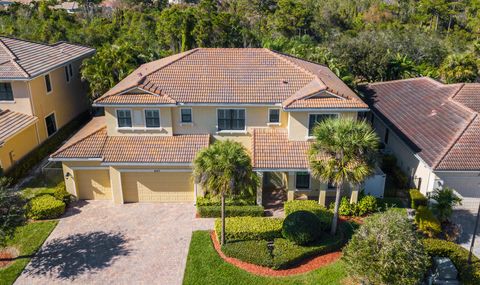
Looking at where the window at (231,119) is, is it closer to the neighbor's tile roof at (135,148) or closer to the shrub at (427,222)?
the neighbor's tile roof at (135,148)

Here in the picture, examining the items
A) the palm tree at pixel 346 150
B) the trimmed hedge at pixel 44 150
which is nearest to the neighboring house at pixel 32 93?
the trimmed hedge at pixel 44 150

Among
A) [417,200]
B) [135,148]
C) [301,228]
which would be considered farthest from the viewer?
[135,148]

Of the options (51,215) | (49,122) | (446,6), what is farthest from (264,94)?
(446,6)

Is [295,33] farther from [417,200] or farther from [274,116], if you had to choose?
[417,200]

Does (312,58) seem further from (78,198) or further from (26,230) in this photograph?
(26,230)

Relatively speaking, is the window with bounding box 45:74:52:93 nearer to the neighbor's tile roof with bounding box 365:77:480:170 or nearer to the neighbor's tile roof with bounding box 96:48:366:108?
the neighbor's tile roof with bounding box 96:48:366:108

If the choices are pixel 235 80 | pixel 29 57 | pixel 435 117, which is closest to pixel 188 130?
pixel 235 80

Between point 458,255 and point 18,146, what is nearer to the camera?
point 458,255
